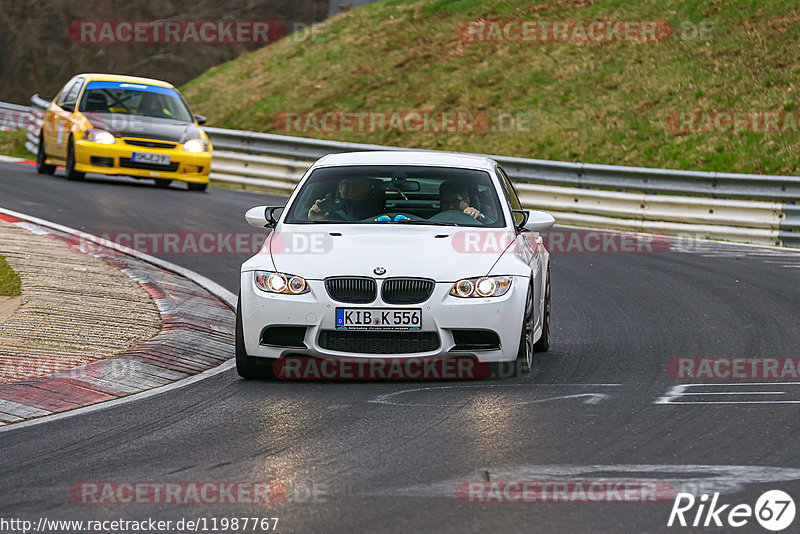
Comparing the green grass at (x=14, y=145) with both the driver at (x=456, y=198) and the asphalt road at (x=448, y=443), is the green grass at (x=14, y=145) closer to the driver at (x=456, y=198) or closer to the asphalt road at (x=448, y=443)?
the asphalt road at (x=448, y=443)

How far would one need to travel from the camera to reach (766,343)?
410 inches

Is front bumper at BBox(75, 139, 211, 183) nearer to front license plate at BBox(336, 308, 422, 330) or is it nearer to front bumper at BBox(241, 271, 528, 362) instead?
front bumper at BBox(241, 271, 528, 362)

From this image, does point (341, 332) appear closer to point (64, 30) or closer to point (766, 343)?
point (766, 343)

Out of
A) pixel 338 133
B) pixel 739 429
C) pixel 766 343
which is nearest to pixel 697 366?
pixel 766 343

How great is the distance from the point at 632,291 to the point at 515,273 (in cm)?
516

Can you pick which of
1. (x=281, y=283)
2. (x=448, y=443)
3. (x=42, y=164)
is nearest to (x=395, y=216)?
(x=281, y=283)

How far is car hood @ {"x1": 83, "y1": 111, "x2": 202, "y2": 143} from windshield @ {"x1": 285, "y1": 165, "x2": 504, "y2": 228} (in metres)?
12.0

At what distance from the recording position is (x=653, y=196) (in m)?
20.7

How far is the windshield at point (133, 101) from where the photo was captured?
2214cm

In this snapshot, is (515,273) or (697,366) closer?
(515,273)

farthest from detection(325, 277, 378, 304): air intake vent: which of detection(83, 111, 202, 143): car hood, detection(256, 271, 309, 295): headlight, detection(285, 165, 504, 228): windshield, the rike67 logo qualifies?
detection(83, 111, 202, 143): car hood

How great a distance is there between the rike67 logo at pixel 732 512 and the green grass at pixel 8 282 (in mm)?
7098

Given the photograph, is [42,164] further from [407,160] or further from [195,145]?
[407,160]

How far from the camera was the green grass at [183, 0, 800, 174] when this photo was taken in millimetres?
26234
